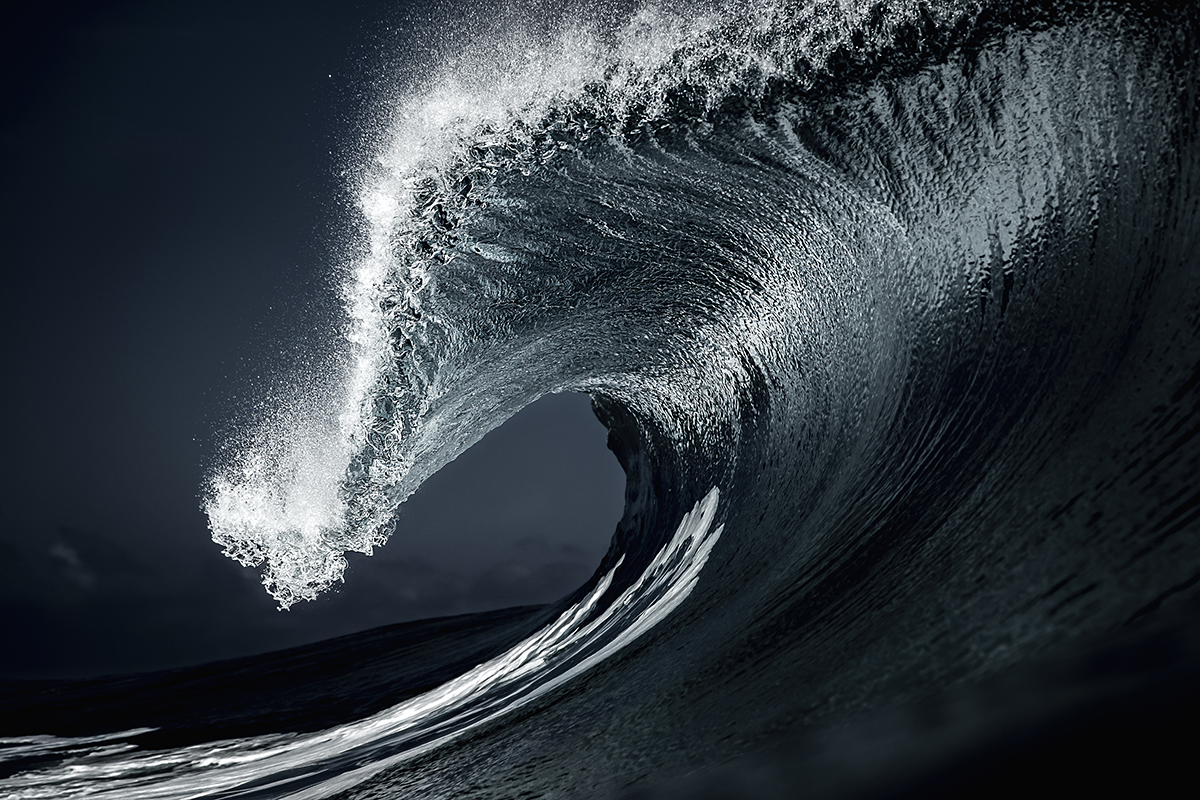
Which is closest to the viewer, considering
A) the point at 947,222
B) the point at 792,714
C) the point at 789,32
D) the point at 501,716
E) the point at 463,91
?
the point at 792,714

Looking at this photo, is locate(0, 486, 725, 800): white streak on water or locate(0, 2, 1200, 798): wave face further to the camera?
locate(0, 486, 725, 800): white streak on water

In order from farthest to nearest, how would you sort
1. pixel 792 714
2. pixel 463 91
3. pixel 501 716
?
pixel 463 91 < pixel 501 716 < pixel 792 714

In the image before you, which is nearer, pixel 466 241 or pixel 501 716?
pixel 501 716

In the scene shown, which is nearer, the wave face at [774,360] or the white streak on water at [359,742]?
the wave face at [774,360]

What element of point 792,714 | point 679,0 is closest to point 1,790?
point 792,714

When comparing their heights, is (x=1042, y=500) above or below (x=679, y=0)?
below

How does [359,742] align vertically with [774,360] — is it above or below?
below

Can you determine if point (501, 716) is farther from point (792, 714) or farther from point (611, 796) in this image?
point (792, 714)

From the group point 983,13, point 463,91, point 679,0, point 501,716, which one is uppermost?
point 463,91
